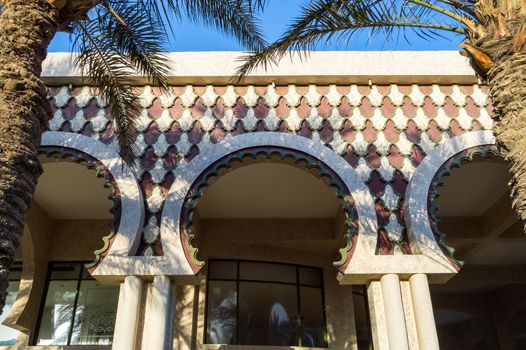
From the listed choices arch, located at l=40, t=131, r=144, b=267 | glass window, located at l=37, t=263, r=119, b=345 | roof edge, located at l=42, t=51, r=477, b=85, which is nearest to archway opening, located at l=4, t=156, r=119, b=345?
glass window, located at l=37, t=263, r=119, b=345

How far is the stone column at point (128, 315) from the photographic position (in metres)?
6.14

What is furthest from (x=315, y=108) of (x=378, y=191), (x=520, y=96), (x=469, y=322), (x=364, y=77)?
(x=469, y=322)

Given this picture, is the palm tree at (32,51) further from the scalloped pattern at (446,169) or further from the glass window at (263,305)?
the glass window at (263,305)

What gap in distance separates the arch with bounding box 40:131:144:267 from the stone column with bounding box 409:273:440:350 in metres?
3.84

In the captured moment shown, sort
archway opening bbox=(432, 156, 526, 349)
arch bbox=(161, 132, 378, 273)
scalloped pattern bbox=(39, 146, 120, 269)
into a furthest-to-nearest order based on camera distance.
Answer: archway opening bbox=(432, 156, 526, 349)
scalloped pattern bbox=(39, 146, 120, 269)
arch bbox=(161, 132, 378, 273)

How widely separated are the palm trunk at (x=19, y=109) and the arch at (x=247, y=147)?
289 centimetres

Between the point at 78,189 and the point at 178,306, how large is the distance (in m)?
3.07

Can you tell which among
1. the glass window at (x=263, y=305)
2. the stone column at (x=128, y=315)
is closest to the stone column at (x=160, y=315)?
the stone column at (x=128, y=315)

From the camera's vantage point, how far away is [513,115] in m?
4.11

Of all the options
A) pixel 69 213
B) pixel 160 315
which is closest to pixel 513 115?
pixel 160 315

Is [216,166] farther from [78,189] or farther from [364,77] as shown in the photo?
[78,189]

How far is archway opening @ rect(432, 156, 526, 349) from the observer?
9.52m

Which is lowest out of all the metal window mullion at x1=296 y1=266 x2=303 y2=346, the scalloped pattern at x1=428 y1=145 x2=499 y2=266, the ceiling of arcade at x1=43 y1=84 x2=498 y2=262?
the metal window mullion at x1=296 y1=266 x2=303 y2=346

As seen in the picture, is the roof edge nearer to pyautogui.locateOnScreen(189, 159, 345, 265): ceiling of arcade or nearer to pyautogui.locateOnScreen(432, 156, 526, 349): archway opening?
pyautogui.locateOnScreen(432, 156, 526, 349): archway opening
